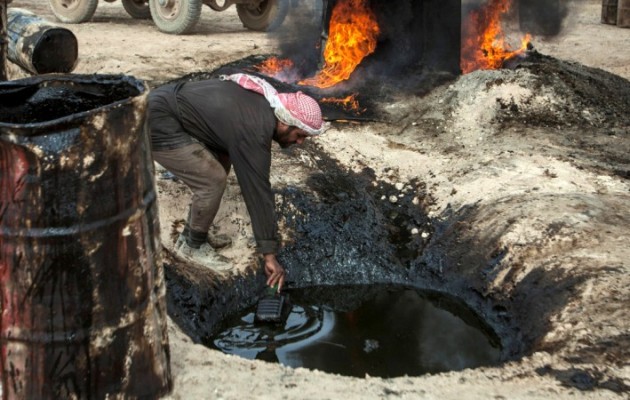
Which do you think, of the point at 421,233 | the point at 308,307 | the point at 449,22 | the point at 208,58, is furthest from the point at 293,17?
the point at 308,307

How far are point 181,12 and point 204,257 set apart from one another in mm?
8332

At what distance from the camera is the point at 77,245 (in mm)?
3211

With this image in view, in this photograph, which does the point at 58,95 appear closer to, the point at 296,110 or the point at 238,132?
the point at 238,132

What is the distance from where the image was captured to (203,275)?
5.88m

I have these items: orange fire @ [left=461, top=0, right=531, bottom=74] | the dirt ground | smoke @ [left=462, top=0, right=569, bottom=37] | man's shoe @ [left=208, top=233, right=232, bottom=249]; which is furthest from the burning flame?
man's shoe @ [left=208, top=233, right=232, bottom=249]

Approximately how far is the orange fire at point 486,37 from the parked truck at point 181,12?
3.81 metres

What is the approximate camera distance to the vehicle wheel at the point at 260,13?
1448 centimetres

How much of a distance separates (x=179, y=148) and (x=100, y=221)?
2.40 meters

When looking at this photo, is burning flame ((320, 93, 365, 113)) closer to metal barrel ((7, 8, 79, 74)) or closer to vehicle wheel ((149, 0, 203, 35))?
metal barrel ((7, 8, 79, 74))

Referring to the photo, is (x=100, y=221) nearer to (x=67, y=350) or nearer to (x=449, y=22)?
(x=67, y=350)

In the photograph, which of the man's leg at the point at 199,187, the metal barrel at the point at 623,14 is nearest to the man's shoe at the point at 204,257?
the man's leg at the point at 199,187

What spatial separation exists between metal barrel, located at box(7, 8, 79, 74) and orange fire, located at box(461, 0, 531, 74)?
4834 mm

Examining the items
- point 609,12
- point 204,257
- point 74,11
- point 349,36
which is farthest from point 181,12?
point 204,257

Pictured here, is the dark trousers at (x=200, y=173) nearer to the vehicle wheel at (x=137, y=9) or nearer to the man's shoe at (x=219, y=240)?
the man's shoe at (x=219, y=240)
